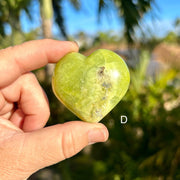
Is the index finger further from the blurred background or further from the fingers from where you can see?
the blurred background

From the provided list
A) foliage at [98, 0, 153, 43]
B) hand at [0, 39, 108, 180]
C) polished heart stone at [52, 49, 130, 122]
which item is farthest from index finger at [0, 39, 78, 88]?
foliage at [98, 0, 153, 43]

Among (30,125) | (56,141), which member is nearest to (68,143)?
(56,141)

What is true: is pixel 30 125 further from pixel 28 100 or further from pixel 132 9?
pixel 132 9

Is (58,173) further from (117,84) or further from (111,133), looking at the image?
(117,84)

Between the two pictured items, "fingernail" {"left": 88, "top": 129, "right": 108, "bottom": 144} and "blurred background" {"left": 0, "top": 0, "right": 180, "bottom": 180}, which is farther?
"blurred background" {"left": 0, "top": 0, "right": 180, "bottom": 180}

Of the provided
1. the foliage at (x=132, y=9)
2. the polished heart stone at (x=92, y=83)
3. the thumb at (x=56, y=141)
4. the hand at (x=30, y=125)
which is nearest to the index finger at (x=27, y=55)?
the hand at (x=30, y=125)

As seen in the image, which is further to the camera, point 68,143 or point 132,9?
point 132,9

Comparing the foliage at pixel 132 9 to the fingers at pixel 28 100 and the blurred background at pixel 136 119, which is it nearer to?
the blurred background at pixel 136 119
